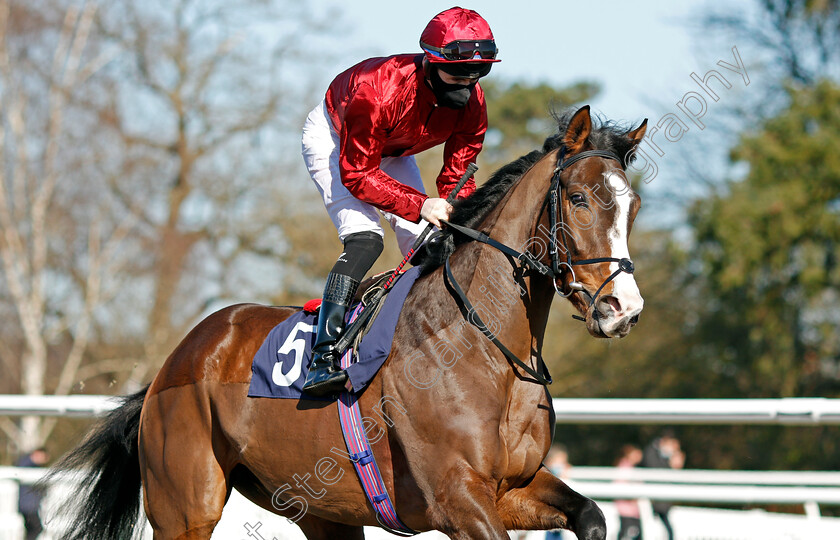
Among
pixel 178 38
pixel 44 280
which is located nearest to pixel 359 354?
pixel 44 280

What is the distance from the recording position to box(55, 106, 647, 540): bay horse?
128 inches

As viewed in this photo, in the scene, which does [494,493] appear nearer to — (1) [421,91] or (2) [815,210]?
(1) [421,91]

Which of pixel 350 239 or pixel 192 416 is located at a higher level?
pixel 350 239

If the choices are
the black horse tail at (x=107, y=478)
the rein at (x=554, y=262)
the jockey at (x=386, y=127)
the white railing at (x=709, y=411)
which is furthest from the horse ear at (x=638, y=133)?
the black horse tail at (x=107, y=478)

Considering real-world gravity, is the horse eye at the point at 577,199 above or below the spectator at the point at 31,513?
above

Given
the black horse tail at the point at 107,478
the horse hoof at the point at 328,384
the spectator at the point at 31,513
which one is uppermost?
the horse hoof at the point at 328,384

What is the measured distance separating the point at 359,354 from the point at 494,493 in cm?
80

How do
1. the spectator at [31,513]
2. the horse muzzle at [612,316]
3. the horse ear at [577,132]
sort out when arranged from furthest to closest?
the spectator at [31,513] → the horse ear at [577,132] → the horse muzzle at [612,316]

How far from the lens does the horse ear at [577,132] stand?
340 cm

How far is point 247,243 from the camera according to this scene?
60.0 ft

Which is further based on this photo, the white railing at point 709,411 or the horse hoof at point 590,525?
the white railing at point 709,411

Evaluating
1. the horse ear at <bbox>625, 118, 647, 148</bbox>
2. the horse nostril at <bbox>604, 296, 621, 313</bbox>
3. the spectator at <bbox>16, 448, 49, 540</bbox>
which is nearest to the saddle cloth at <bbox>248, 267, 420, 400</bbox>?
the horse nostril at <bbox>604, 296, 621, 313</bbox>

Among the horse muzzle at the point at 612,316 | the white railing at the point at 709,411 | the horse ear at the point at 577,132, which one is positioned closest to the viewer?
the horse muzzle at the point at 612,316

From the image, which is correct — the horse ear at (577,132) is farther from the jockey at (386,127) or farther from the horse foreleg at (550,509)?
the horse foreleg at (550,509)
